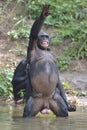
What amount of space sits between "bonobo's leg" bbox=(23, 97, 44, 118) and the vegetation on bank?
15.5 ft

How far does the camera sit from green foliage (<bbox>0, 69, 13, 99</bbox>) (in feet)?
35.7

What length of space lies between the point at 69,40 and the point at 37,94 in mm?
5995

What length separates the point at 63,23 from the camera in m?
14.4

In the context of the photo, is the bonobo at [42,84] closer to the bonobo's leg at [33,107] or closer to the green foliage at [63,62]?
the bonobo's leg at [33,107]

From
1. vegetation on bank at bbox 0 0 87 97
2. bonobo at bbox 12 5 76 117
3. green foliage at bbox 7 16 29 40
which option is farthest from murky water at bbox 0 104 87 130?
green foliage at bbox 7 16 29 40

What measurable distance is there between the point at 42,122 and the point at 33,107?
78cm

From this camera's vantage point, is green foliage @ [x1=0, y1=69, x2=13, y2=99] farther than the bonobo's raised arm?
Yes

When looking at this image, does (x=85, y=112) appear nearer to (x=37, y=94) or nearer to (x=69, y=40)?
(x=37, y=94)

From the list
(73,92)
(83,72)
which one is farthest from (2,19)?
(73,92)

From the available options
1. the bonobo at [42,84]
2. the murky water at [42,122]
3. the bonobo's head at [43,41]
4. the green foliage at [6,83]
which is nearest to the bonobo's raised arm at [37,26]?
the bonobo at [42,84]

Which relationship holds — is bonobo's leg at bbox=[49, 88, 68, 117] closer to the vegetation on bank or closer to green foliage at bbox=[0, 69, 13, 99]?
green foliage at bbox=[0, 69, 13, 99]

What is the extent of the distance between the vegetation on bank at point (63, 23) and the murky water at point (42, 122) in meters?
4.45

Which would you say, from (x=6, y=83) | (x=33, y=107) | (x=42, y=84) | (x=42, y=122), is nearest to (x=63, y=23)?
(x=6, y=83)

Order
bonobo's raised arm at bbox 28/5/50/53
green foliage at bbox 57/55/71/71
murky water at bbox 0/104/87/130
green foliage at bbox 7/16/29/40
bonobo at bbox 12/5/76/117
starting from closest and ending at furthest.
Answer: murky water at bbox 0/104/87/130, bonobo's raised arm at bbox 28/5/50/53, bonobo at bbox 12/5/76/117, green foliage at bbox 57/55/71/71, green foliage at bbox 7/16/29/40
